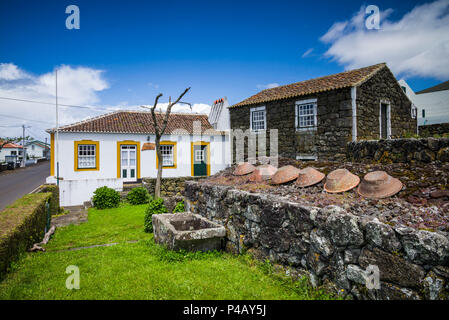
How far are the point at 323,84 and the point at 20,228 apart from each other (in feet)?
42.0

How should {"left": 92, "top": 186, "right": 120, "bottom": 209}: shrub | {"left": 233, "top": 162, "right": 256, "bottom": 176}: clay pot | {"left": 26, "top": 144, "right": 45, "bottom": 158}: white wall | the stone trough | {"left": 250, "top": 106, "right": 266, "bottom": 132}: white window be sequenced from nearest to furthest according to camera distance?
1. the stone trough
2. {"left": 233, "top": 162, "right": 256, "bottom": 176}: clay pot
3. {"left": 92, "top": 186, "right": 120, "bottom": 209}: shrub
4. {"left": 250, "top": 106, "right": 266, "bottom": 132}: white window
5. {"left": 26, "top": 144, "right": 45, "bottom": 158}: white wall

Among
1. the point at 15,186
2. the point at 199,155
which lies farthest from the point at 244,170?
the point at 15,186

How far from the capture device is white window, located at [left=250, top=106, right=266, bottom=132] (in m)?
15.4

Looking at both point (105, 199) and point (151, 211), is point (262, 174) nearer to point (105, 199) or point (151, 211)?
point (151, 211)

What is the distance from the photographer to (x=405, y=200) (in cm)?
371

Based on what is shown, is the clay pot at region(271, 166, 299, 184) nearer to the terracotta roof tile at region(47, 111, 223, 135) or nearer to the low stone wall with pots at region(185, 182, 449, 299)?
the low stone wall with pots at region(185, 182, 449, 299)

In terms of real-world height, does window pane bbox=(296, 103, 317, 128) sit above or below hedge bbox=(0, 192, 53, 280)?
above

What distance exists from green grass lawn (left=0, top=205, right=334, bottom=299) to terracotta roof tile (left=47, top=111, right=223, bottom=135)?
1293 centimetres

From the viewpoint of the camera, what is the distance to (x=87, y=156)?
1741 cm

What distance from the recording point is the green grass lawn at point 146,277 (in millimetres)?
3623

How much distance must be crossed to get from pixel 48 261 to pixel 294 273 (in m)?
4.53

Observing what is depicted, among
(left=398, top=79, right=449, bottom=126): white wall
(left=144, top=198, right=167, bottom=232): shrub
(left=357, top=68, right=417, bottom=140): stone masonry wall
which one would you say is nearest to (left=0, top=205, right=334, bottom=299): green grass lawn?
(left=144, top=198, right=167, bottom=232): shrub

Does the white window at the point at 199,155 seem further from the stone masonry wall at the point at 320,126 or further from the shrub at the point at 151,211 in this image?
the shrub at the point at 151,211
